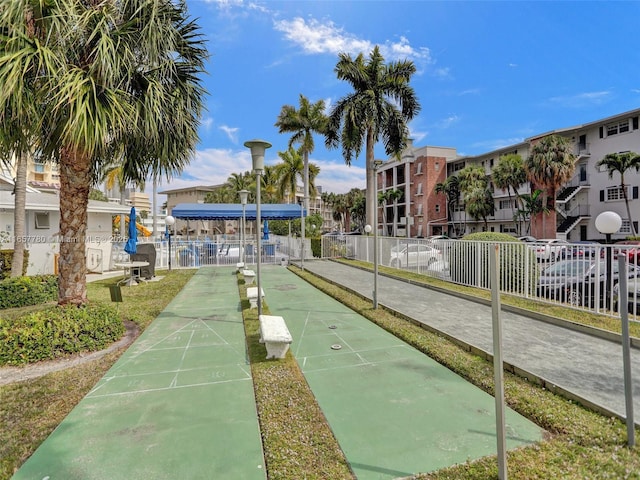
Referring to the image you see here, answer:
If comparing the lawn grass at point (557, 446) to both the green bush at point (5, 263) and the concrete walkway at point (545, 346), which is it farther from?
the green bush at point (5, 263)

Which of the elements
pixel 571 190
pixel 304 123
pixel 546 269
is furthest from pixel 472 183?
pixel 546 269

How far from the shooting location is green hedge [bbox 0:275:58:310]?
8.24m

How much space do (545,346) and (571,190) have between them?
31935mm

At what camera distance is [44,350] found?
4898mm

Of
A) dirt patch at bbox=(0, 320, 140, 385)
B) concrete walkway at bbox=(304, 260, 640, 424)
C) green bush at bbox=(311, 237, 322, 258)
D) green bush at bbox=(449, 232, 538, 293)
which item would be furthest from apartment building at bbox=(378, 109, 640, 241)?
dirt patch at bbox=(0, 320, 140, 385)

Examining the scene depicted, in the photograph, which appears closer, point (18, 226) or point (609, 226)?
point (609, 226)

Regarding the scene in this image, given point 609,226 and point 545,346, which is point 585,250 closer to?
point 609,226

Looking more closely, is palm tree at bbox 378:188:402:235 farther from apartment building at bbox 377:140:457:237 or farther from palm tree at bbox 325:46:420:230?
palm tree at bbox 325:46:420:230

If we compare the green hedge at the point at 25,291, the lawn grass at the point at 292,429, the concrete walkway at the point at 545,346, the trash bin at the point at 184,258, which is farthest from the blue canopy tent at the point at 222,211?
the lawn grass at the point at 292,429

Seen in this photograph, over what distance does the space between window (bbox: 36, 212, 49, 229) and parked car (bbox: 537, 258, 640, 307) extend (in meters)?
17.9

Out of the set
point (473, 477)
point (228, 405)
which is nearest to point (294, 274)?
point (228, 405)

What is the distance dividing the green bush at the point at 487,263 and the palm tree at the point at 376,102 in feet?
32.2

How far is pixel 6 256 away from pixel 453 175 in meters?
42.2

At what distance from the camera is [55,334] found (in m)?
5.04
